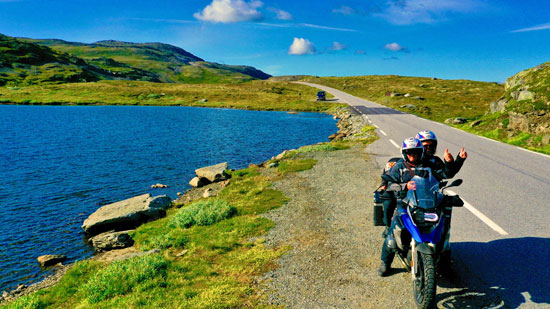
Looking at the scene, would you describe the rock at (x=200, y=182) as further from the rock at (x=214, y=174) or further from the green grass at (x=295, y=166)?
the green grass at (x=295, y=166)

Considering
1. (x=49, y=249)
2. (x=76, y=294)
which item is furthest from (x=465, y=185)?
(x=49, y=249)

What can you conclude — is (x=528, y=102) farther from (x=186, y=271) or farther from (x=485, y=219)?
(x=186, y=271)

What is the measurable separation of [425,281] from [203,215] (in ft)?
28.3

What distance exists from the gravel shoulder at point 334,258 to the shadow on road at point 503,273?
7 cm

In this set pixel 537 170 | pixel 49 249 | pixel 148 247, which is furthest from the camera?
pixel 537 170

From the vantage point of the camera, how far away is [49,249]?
525 inches

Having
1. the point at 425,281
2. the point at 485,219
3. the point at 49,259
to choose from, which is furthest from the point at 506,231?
the point at 49,259

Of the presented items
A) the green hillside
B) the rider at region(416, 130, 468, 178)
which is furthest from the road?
the green hillside

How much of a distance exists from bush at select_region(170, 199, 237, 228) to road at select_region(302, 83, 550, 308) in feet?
24.8

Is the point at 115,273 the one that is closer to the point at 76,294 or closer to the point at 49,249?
the point at 76,294

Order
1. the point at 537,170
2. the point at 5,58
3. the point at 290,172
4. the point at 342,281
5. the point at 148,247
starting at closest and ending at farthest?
the point at 342,281 < the point at 148,247 < the point at 537,170 < the point at 290,172 < the point at 5,58

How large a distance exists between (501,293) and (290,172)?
41.5ft

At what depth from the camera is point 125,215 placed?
49.8ft

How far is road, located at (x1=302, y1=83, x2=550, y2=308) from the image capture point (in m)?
5.96
